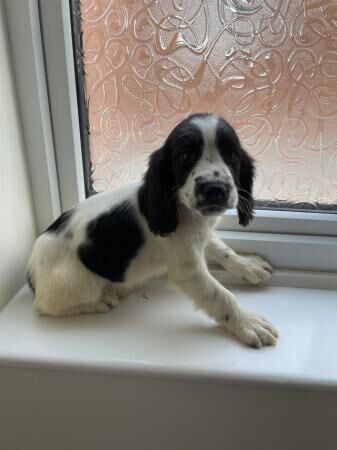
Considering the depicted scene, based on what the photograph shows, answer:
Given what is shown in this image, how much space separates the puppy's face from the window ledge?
0.94 ft

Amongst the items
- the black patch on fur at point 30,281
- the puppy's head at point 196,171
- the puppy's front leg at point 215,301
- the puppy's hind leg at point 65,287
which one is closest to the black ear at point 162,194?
the puppy's head at point 196,171

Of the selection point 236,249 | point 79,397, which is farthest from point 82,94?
point 79,397

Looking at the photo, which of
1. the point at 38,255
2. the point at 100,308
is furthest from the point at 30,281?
the point at 100,308

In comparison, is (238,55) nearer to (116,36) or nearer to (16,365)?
(116,36)

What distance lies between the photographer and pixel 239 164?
986mm

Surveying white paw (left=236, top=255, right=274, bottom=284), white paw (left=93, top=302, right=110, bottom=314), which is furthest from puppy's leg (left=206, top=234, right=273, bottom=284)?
white paw (left=93, top=302, right=110, bottom=314)

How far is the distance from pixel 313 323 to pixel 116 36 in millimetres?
761

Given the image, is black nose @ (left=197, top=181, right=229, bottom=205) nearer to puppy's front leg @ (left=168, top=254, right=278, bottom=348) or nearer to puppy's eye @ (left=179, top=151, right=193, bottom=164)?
puppy's eye @ (left=179, top=151, right=193, bottom=164)

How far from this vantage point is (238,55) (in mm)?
1095

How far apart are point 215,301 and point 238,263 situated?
0.18m

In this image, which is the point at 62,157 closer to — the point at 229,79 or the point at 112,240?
the point at 112,240

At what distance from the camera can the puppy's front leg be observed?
3.36ft

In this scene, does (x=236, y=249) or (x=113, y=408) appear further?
(x=236, y=249)

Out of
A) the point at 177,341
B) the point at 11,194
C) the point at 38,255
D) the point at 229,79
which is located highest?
the point at 229,79
